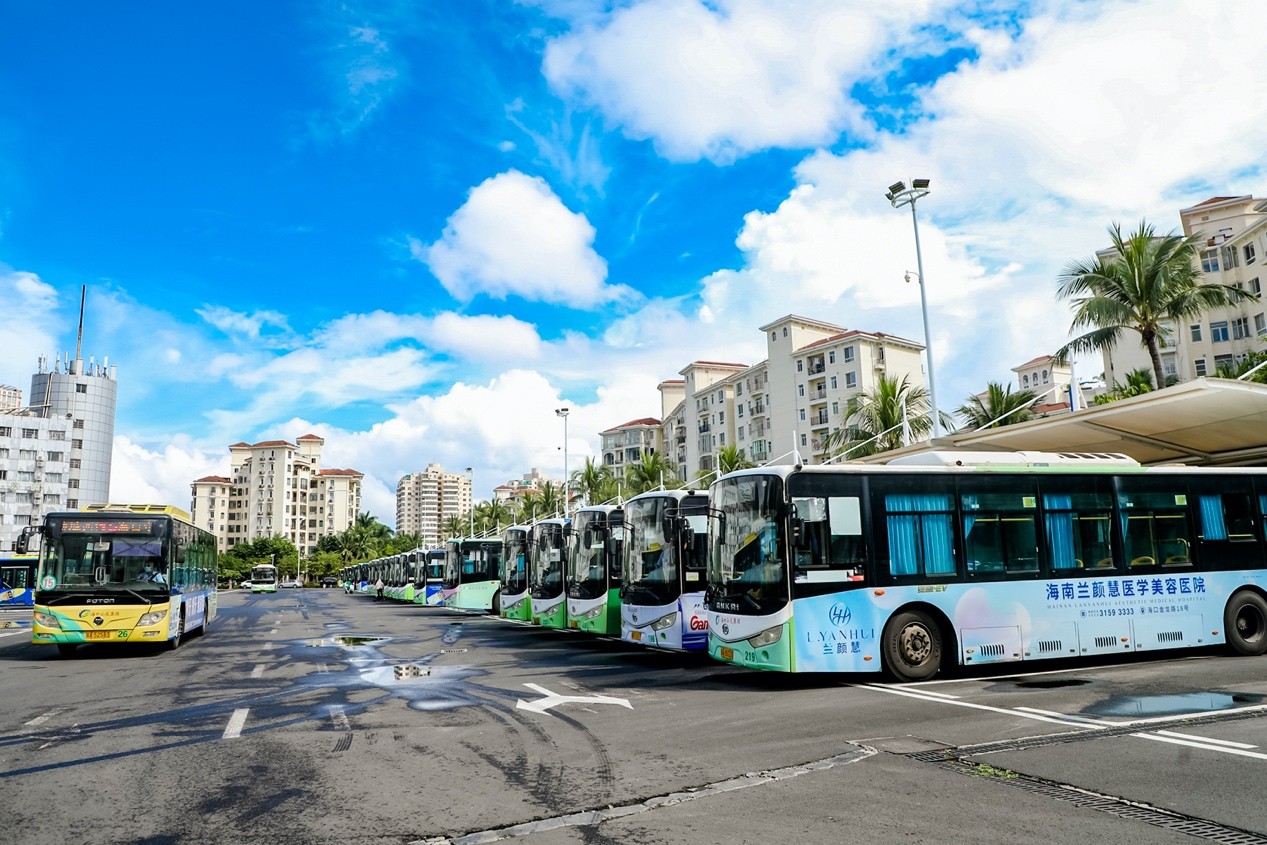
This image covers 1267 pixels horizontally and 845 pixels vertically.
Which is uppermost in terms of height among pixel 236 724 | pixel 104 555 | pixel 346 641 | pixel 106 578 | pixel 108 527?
pixel 108 527

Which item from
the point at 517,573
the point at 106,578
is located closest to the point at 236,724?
the point at 106,578

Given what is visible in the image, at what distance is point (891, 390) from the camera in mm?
34406

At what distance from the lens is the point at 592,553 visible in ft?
57.8

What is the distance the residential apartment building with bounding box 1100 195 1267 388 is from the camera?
52719mm

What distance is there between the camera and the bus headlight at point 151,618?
52.9 feet

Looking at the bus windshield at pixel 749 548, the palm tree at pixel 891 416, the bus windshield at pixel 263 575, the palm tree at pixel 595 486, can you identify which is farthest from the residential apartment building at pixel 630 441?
the bus windshield at pixel 749 548

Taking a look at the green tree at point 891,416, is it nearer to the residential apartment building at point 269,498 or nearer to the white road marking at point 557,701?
the white road marking at point 557,701

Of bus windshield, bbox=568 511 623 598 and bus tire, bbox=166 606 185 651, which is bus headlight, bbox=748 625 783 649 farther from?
bus tire, bbox=166 606 185 651

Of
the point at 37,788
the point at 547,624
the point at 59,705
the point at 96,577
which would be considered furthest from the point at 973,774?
the point at 96,577

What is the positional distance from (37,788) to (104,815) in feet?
4.00

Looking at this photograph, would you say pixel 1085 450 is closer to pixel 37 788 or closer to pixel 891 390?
pixel 891 390

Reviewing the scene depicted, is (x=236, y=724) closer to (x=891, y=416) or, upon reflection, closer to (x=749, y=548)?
(x=749, y=548)

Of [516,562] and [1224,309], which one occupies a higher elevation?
[1224,309]

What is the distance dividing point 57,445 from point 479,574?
268ft
